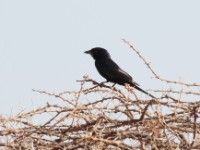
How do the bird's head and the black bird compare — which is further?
the bird's head

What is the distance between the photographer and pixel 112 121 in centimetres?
468

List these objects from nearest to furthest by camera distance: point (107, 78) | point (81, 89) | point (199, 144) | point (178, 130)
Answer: point (199, 144)
point (178, 130)
point (81, 89)
point (107, 78)

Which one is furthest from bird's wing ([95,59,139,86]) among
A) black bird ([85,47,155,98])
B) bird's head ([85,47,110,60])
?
bird's head ([85,47,110,60])

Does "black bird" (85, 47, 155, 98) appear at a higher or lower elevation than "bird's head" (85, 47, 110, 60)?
lower

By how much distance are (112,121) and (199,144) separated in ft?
2.18

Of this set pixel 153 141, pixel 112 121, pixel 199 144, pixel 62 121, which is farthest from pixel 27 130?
pixel 199 144

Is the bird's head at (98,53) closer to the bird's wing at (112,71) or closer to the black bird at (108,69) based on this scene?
the black bird at (108,69)

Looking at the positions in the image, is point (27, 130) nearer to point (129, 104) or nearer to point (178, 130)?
point (129, 104)

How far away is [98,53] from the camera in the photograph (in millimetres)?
9500

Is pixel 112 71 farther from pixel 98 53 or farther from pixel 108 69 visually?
pixel 98 53

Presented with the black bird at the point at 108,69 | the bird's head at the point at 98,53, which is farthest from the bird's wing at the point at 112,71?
the bird's head at the point at 98,53

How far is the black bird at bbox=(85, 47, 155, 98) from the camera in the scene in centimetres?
856

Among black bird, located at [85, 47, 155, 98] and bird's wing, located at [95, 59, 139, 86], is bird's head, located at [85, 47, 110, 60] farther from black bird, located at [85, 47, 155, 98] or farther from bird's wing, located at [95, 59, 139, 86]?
bird's wing, located at [95, 59, 139, 86]

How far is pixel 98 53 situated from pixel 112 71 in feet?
2.71
